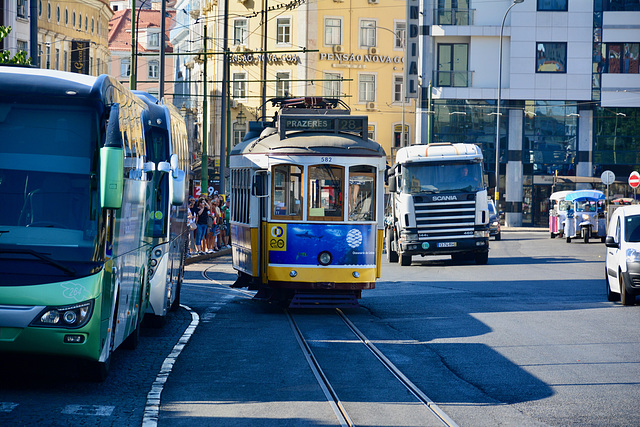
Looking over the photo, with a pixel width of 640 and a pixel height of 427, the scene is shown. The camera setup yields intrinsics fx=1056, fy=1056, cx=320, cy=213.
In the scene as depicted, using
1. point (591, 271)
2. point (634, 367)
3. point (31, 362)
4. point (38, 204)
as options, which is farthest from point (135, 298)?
point (591, 271)

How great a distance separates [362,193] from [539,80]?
48.5m

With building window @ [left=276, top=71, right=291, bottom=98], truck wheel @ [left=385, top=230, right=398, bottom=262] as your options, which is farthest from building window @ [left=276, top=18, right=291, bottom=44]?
truck wheel @ [left=385, top=230, right=398, bottom=262]

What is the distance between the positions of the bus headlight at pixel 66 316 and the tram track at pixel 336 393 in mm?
2230

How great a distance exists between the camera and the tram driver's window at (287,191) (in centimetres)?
1747

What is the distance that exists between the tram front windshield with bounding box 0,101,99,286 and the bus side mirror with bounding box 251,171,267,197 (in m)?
8.35

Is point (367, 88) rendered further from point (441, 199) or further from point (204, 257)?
point (441, 199)

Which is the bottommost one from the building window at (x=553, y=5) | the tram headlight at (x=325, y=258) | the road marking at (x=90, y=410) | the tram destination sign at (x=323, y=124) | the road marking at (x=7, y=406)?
the road marking at (x=90, y=410)

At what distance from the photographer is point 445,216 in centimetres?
3073

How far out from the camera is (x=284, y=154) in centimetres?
1752

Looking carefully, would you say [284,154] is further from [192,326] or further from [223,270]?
[223,270]

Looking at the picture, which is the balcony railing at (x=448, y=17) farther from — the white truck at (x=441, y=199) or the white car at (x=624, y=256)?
the white car at (x=624, y=256)

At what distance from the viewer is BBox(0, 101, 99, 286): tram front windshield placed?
884cm

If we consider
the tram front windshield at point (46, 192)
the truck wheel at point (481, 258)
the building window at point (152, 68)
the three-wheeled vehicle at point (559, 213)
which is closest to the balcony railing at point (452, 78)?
the three-wheeled vehicle at point (559, 213)

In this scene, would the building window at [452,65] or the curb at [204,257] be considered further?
the building window at [452,65]
